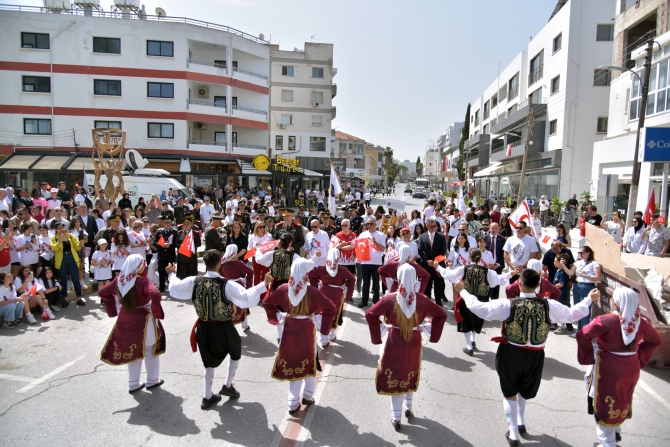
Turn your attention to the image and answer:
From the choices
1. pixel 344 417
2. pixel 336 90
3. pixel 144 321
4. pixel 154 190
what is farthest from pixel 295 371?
pixel 336 90

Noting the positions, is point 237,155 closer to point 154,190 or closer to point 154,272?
point 154,190

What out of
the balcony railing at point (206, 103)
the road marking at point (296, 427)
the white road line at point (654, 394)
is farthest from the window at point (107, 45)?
the white road line at point (654, 394)

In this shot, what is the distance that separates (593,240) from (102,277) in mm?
9585

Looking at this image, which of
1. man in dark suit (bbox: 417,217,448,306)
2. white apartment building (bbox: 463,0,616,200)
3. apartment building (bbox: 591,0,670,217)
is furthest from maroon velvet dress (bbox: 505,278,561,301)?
white apartment building (bbox: 463,0,616,200)

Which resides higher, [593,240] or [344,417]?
[593,240]

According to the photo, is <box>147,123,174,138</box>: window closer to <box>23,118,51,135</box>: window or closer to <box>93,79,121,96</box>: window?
<box>93,79,121,96</box>: window

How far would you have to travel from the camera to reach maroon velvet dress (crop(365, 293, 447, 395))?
499 centimetres

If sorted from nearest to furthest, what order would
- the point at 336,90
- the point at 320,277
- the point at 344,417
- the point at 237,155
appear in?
the point at 344,417 < the point at 320,277 < the point at 237,155 < the point at 336,90

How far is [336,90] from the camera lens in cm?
5278

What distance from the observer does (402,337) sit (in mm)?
5027

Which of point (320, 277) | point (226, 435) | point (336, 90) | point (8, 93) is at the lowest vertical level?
point (226, 435)

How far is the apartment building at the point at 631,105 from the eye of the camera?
792 inches

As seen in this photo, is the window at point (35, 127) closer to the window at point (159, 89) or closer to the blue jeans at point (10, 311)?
the window at point (159, 89)

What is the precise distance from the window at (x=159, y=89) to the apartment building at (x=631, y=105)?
28079 mm
